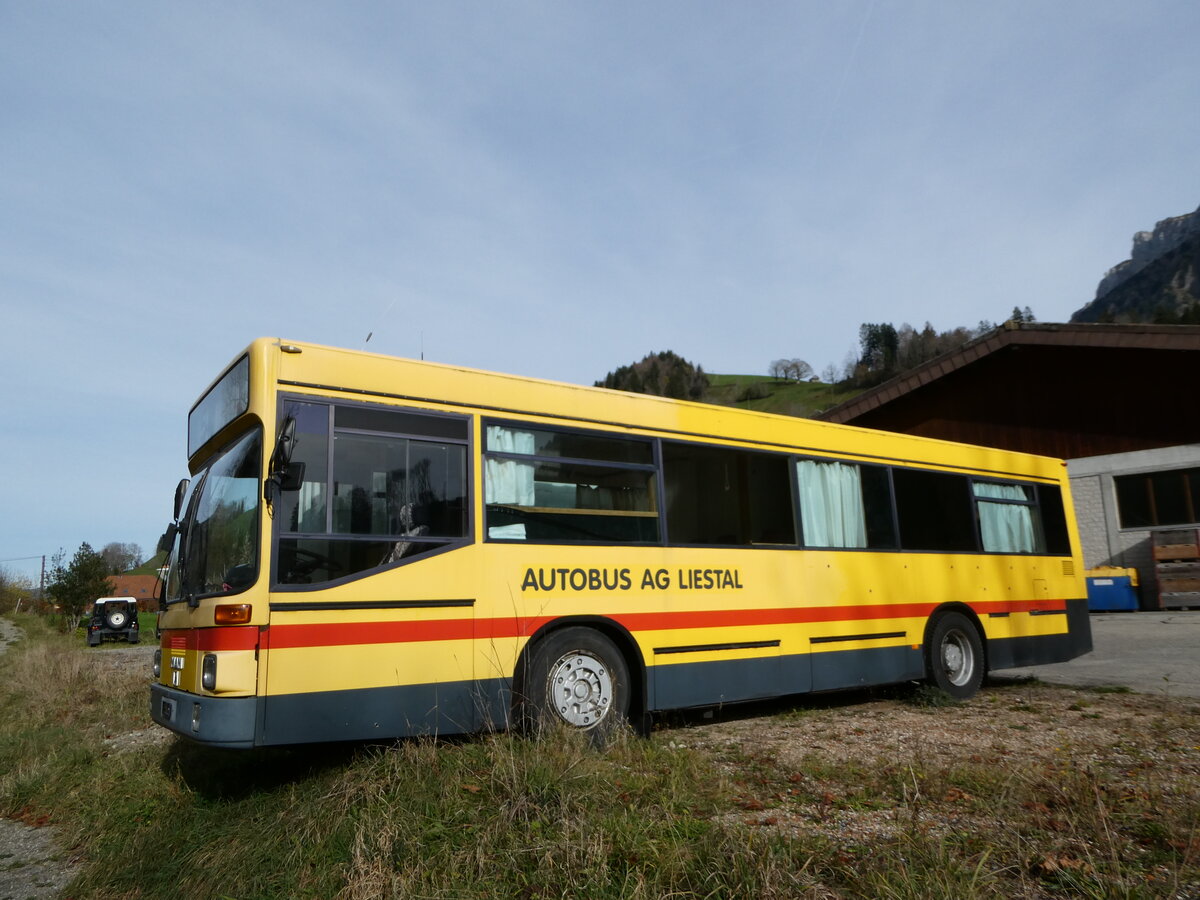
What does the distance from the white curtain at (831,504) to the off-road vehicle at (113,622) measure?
27.7 metres

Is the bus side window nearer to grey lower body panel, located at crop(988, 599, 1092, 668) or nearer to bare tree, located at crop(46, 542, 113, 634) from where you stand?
grey lower body panel, located at crop(988, 599, 1092, 668)

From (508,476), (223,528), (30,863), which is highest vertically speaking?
(508,476)

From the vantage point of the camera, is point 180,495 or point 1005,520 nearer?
point 180,495

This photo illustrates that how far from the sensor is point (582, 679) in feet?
20.2

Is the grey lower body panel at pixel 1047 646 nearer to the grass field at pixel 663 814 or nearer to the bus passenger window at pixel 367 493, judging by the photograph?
the grass field at pixel 663 814

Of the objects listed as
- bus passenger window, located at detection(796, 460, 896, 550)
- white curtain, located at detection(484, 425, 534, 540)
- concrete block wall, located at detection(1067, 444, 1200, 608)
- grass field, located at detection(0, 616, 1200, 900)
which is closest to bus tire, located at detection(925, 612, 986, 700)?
bus passenger window, located at detection(796, 460, 896, 550)

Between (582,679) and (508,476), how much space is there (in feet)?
5.20

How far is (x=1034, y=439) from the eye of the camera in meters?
21.5

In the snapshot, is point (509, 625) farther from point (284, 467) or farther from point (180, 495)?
point (180, 495)

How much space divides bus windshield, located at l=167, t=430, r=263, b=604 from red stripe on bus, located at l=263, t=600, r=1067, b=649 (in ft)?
1.55

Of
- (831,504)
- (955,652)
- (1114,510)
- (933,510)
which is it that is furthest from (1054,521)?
(1114,510)

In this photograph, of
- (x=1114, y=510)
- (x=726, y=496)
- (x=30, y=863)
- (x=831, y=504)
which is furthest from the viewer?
(x=1114, y=510)

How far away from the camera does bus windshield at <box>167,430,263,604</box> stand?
512cm

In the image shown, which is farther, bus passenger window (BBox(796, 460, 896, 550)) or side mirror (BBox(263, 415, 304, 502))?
bus passenger window (BBox(796, 460, 896, 550))
